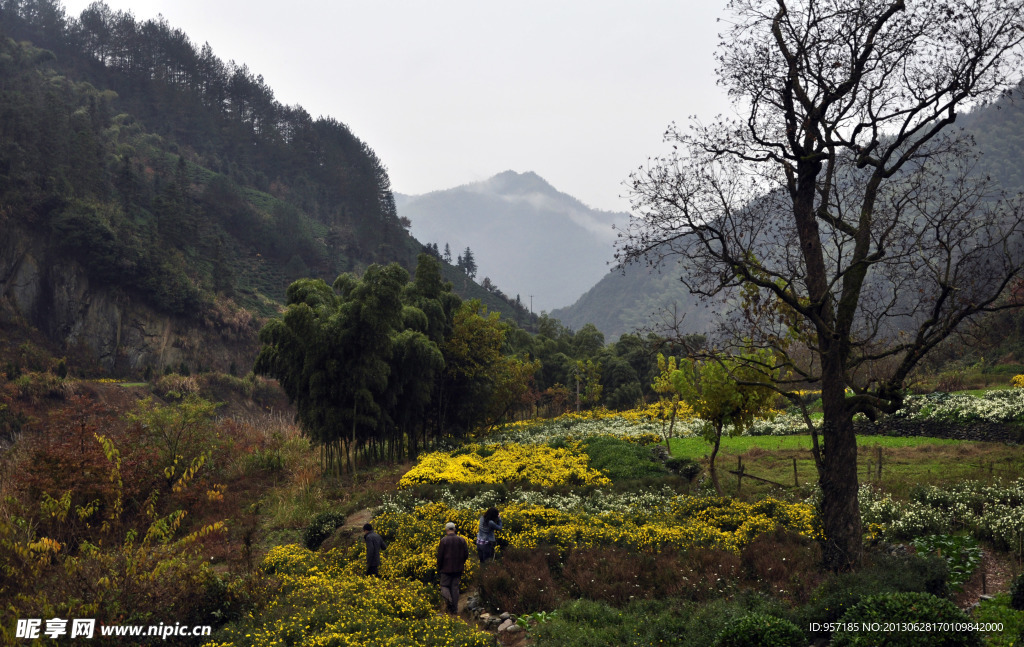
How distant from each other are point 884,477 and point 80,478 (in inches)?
896

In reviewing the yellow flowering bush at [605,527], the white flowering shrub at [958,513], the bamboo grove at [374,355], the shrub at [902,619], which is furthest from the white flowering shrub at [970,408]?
the bamboo grove at [374,355]

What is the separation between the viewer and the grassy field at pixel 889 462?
16.9 metres

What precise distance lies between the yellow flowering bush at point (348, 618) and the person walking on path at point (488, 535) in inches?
59.9

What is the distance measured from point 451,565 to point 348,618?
104 inches

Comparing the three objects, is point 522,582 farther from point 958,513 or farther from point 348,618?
point 958,513

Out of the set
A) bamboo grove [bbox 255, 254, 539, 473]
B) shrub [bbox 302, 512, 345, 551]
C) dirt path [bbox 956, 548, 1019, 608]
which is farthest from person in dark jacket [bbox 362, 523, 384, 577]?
dirt path [bbox 956, 548, 1019, 608]

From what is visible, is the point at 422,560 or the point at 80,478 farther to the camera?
the point at 80,478

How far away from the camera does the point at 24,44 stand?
8350 centimetres

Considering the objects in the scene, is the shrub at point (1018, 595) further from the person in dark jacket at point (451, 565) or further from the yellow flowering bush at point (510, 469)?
the yellow flowering bush at point (510, 469)

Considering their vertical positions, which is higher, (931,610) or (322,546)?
(931,610)

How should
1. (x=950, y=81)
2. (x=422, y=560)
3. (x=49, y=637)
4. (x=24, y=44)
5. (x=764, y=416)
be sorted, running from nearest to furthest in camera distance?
(x=49, y=637) < (x=950, y=81) < (x=422, y=560) < (x=764, y=416) < (x=24, y=44)

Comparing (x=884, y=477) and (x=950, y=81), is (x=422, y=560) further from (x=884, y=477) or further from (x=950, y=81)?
(x=884, y=477)

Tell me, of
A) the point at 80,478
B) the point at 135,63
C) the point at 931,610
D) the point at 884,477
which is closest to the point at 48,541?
the point at 80,478

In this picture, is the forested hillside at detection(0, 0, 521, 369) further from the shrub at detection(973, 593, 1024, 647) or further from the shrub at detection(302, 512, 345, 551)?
the shrub at detection(973, 593, 1024, 647)
